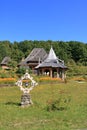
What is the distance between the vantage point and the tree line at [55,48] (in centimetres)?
9229

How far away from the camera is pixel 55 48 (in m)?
97.5

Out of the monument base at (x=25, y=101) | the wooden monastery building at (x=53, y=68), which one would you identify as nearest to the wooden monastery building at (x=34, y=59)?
the wooden monastery building at (x=53, y=68)

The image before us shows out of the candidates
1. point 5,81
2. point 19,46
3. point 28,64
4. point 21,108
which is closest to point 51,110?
point 21,108

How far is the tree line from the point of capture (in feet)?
303

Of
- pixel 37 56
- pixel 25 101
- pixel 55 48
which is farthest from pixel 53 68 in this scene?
pixel 55 48

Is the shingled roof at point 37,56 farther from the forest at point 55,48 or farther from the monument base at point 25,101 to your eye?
the monument base at point 25,101

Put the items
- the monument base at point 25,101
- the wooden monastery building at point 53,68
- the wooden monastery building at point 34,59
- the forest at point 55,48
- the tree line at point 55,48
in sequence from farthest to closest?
the tree line at point 55,48
the forest at point 55,48
the wooden monastery building at point 34,59
the wooden monastery building at point 53,68
the monument base at point 25,101

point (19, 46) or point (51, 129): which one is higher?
point (19, 46)

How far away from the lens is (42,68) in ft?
147

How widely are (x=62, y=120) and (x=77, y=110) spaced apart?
86.3 inches

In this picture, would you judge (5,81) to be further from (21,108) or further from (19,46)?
(19,46)

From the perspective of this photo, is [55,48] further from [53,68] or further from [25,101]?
[25,101]

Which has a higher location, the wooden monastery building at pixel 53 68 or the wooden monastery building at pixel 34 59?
the wooden monastery building at pixel 34 59

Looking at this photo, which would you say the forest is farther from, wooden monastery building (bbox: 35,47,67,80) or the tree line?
wooden monastery building (bbox: 35,47,67,80)
